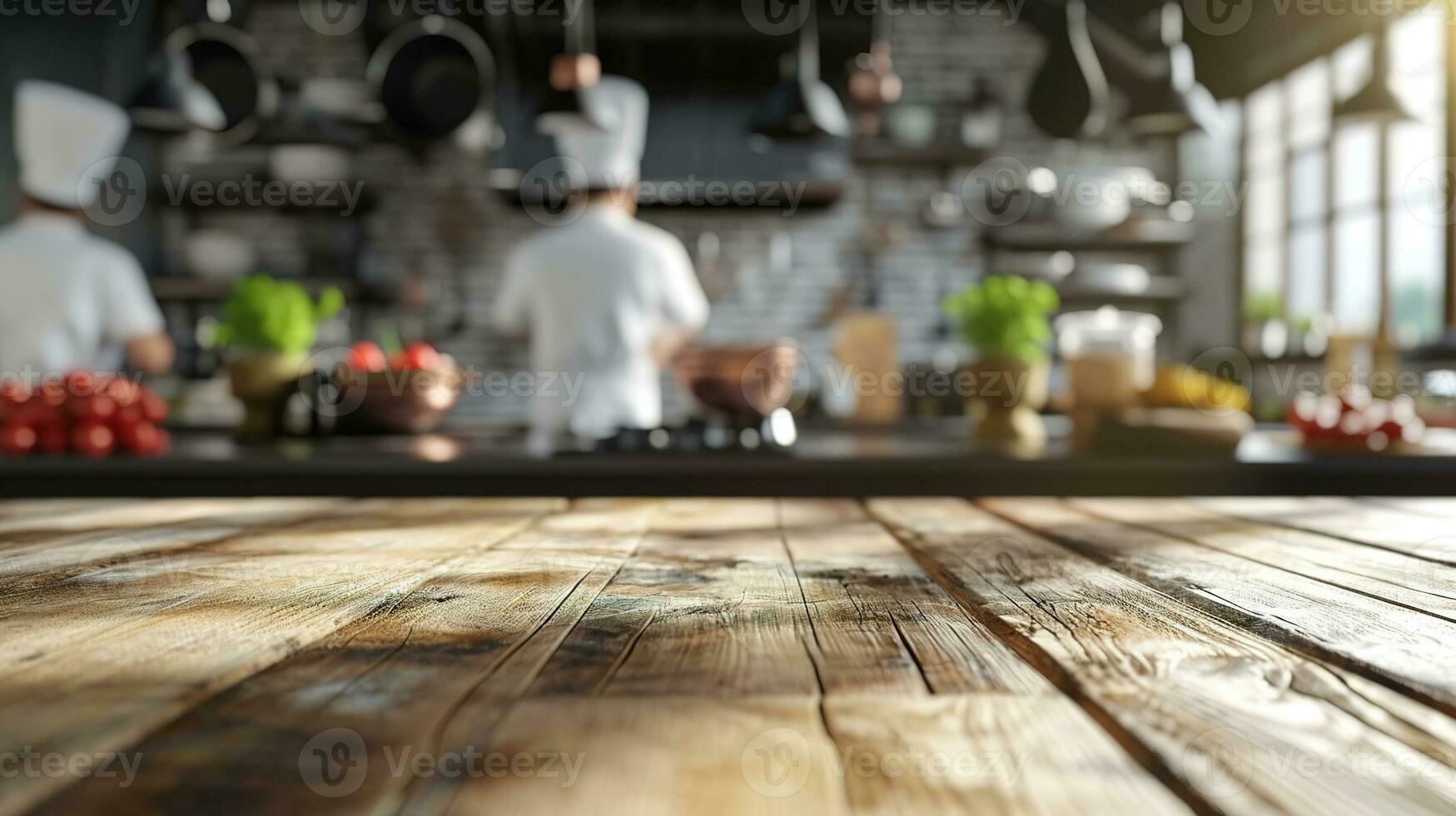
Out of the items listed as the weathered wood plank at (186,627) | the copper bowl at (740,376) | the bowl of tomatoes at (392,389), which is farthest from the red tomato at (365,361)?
the weathered wood plank at (186,627)

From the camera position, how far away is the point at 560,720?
375mm

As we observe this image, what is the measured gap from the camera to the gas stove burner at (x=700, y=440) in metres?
1.65

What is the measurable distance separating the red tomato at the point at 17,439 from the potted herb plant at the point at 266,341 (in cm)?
36

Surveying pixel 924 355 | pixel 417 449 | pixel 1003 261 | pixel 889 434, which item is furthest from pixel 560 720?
pixel 1003 261

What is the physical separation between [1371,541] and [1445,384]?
3418 millimetres

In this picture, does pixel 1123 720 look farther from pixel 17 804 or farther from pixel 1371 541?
pixel 1371 541

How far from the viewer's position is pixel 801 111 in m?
2.41

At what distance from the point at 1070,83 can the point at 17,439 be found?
7.57 feet

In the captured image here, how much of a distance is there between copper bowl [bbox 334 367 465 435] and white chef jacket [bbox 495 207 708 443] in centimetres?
45

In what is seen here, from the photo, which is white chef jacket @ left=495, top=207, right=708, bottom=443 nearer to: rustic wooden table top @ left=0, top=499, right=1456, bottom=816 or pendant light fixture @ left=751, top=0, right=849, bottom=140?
pendant light fixture @ left=751, top=0, right=849, bottom=140

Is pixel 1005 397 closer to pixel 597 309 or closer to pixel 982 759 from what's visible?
pixel 597 309

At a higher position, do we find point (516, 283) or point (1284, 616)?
point (516, 283)

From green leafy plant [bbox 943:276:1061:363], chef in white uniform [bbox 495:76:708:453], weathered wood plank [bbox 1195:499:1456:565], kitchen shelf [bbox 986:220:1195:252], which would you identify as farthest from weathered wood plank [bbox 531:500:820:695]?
kitchen shelf [bbox 986:220:1195:252]

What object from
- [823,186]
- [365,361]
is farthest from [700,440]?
[823,186]
